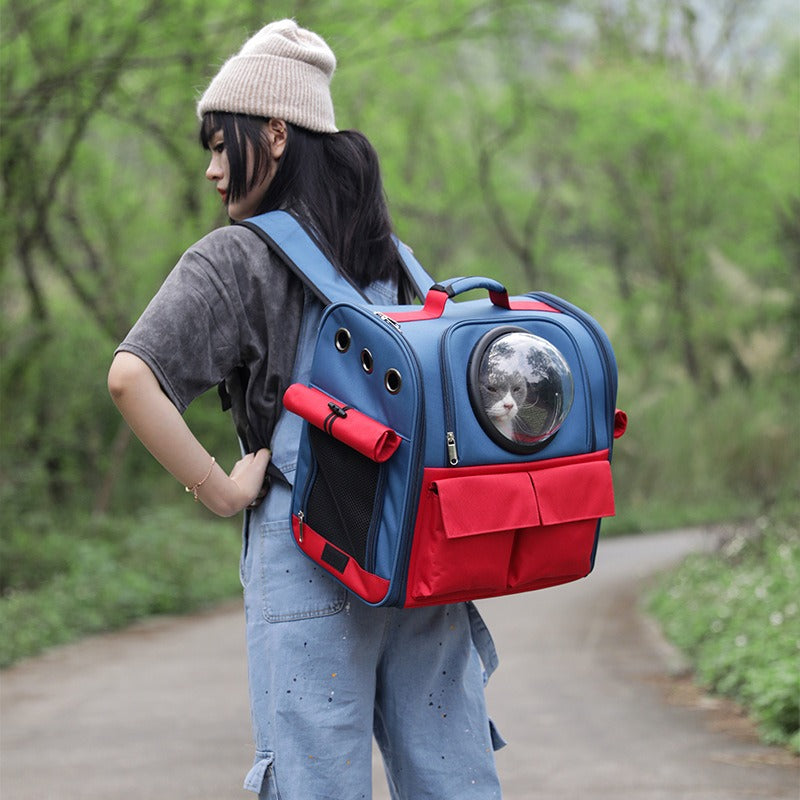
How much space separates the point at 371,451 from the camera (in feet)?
7.32

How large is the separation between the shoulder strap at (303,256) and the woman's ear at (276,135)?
0.40 ft

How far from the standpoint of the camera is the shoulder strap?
245 centimetres

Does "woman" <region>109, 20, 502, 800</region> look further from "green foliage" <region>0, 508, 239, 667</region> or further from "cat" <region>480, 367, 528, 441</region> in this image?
"green foliage" <region>0, 508, 239, 667</region>

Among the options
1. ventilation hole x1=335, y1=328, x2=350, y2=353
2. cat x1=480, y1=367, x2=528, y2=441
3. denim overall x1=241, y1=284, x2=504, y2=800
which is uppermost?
ventilation hole x1=335, y1=328, x2=350, y2=353

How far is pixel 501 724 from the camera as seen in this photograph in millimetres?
6379

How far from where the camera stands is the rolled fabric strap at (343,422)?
2234 mm

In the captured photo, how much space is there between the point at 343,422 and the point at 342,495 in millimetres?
146

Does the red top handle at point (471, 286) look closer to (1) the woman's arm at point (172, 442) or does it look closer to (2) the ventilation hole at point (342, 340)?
(2) the ventilation hole at point (342, 340)

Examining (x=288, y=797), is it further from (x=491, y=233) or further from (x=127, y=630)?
(x=491, y=233)

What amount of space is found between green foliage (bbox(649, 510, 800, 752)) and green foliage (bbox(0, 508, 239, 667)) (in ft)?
13.8

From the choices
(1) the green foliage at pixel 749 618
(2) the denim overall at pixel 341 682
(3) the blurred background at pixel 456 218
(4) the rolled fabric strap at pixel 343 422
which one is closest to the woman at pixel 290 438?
(2) the denim overall at pixel 341 682

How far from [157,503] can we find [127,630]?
5.72 m

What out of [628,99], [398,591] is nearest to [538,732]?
[398,591]

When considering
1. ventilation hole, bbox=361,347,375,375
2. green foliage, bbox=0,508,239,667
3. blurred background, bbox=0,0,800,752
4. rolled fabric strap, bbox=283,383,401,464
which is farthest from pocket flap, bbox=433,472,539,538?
green foliage, bbox=0,508,239,667
